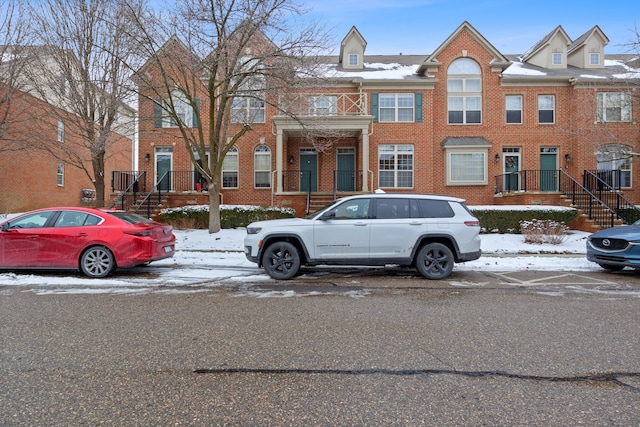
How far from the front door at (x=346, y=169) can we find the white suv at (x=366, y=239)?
39.2ft

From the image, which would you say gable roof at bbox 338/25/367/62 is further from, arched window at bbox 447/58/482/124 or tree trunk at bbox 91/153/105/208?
tree trunk at bbox 91/153/105/208

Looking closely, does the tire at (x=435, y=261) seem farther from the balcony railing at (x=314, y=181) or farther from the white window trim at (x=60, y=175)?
the white window trim at (x=60, y=175)

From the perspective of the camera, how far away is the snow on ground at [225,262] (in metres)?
7.92

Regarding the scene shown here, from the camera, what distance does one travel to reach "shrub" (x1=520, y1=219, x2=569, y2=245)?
528 inches

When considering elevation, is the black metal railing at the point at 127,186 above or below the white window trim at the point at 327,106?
below

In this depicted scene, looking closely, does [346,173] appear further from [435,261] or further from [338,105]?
[435,261]

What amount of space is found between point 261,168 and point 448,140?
9042 mm

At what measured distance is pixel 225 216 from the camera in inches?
619

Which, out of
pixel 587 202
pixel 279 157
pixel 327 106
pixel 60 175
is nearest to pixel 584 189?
pixel 587 202

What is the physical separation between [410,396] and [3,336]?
14.1ft

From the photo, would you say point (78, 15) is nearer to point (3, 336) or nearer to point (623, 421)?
point (3, 336)

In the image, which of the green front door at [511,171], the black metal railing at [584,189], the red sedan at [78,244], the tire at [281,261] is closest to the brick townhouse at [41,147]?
the red sedan at [78,244]

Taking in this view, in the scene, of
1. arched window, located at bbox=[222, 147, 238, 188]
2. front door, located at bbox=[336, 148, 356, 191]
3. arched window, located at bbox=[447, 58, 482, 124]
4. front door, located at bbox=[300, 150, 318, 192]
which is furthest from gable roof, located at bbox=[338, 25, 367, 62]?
arched window, located at bbox=[222, 147, 238, 188]

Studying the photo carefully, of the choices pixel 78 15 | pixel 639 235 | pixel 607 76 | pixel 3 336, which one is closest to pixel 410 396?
pixel 3 336
